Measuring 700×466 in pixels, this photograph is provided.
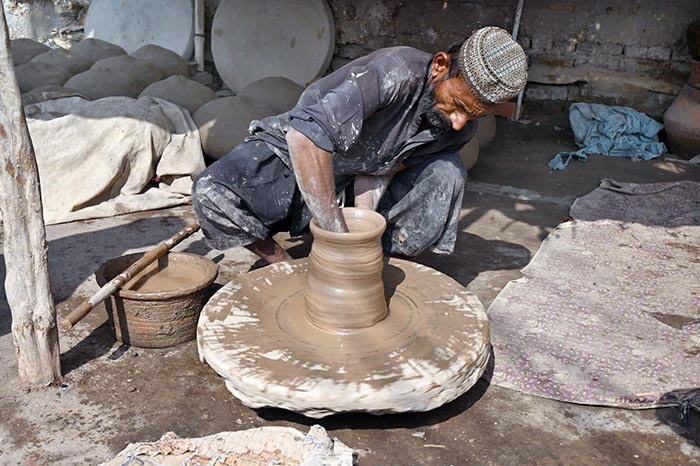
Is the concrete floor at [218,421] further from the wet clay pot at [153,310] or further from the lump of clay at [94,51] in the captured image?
the lump of clay at [94,51]

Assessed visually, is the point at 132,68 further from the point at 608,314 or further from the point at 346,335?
the point at 608,314

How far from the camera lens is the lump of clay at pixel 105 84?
5.61m

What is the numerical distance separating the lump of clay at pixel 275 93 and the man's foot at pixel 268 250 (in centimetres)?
229

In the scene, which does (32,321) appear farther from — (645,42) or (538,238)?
(645,42)

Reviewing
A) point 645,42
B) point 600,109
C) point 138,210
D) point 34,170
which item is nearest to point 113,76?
point 138,210

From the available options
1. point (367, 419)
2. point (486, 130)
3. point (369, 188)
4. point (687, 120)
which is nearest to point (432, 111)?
point (369, 188)

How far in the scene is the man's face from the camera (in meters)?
2.80

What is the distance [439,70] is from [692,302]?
74.3 inches

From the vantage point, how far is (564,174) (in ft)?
19.4

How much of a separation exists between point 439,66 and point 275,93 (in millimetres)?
2970

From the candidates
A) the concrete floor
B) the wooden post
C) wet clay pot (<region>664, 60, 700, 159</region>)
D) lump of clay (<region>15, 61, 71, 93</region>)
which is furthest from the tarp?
wet clay pot (<region>664, 60, 700, 159</region>)

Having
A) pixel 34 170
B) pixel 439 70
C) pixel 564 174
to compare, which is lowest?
pixel 564 174

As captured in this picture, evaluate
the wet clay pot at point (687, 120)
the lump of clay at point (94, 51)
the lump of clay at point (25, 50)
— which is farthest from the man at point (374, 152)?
the lump of clay at point (25, 50)

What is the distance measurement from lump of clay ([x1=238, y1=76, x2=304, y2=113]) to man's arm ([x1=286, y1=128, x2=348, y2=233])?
2962mm
